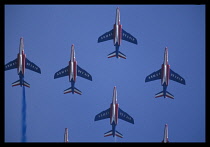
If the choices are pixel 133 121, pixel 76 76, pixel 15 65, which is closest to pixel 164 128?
pixel 133 121

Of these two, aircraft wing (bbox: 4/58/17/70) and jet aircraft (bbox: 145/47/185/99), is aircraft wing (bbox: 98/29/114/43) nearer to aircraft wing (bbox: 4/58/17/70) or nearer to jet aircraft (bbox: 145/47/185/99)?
jet aircraft (bbox: 145/47/185/99)

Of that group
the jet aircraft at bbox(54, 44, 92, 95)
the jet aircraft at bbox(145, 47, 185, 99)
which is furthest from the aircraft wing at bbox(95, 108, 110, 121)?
the jet aircraft at bbox(145, 47, 185, 99)

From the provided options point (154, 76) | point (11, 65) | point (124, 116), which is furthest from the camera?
point (154, 76)

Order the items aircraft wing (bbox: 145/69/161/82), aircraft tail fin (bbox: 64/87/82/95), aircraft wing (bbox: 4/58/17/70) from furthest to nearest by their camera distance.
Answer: aircraft wing (bbox: 145/69/161/82) < aircraft tail fin (bbox: 64/87/82/95) < aircraft wing (bbox: 4/58/17/70)

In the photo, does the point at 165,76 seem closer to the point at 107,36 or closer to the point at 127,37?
the point at 127,37

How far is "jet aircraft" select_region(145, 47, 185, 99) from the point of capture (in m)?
15.4

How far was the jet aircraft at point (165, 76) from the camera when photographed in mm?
15375

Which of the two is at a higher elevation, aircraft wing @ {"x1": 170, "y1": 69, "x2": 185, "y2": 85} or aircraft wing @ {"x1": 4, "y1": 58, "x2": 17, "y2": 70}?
aircraft wing @ {"x1": 4, "y1": 58, "x2": 17, "y2": 70}

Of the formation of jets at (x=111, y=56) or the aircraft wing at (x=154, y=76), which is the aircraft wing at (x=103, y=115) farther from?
the aircraft wing at (x=154, y=76)

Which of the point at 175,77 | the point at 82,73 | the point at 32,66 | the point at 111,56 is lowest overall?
the point at 175,77

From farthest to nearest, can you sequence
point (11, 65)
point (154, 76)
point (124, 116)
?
1. point (154, 76)
2. point (124, 116)
3. point (11, 65)

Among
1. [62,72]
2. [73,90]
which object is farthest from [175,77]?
[62,72]

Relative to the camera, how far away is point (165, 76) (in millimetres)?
15406

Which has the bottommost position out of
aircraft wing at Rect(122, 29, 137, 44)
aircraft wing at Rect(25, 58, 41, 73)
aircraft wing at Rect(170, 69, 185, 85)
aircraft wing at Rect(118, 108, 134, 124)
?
aircraft wing at Rect(118, 108, 134, 124)
